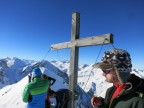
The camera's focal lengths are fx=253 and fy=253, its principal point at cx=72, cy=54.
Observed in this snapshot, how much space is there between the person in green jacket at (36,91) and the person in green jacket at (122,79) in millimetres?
3765

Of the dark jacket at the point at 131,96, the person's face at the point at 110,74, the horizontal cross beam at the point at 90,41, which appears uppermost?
the horizontal cross beam at the point at 90,41

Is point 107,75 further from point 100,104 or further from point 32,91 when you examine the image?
point 32,91

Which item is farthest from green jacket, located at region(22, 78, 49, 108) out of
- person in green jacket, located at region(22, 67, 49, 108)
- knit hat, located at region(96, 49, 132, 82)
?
knit hat, located at region(96, 49, 132, 82)

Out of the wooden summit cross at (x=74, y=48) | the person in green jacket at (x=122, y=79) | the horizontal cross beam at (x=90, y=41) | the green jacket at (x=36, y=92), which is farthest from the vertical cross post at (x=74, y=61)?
the person in green jacket at (x=122, y=79)

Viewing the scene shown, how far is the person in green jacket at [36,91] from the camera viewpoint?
6949mm

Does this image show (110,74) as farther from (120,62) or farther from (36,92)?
(36,92)

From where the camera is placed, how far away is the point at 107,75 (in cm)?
331

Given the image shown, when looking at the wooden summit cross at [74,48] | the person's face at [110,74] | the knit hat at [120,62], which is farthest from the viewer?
the wooden summit cross at [74,48]

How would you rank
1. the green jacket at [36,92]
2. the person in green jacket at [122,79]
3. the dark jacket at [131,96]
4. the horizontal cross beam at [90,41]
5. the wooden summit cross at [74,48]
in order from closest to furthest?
the dark jacket at [131,96], the person in green jacket at [122,79], the horizontal cross beam at [90,41], the wooden summit cross at [74,48], the green jacket at [36,92]

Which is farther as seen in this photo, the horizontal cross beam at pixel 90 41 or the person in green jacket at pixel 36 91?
the person in green jacket at pixel 36 91

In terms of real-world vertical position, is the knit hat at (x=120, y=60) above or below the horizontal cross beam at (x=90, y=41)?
below

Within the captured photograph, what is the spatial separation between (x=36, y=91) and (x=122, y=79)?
14.1 ft

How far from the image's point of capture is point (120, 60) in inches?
126

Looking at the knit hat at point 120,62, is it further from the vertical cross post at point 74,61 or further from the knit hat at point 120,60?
the vertical cross post at point 74,61
